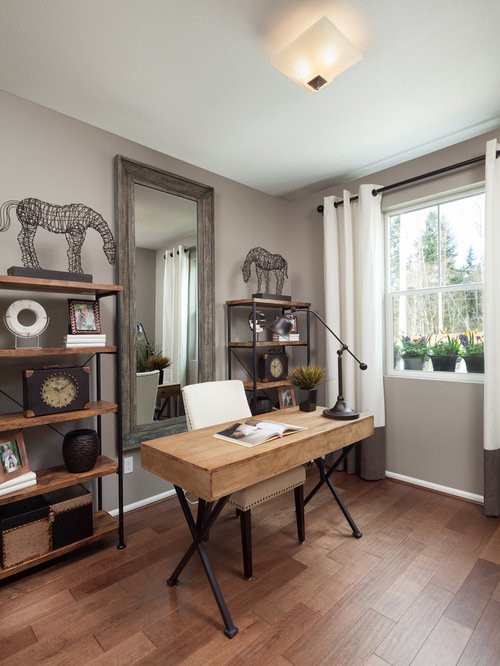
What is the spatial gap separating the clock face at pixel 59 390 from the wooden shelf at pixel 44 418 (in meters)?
0.07

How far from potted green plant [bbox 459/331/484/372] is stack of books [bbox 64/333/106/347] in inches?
100

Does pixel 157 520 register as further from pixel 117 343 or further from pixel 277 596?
pixel 117 343

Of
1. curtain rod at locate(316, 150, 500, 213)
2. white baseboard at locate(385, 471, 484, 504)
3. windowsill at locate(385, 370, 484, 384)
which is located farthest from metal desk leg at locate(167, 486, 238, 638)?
curtain rod at locate(316, 150, 500, 213)

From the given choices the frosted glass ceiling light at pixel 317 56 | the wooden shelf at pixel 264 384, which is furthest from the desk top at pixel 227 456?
the frosted glass ceiling light at pixel 317 56

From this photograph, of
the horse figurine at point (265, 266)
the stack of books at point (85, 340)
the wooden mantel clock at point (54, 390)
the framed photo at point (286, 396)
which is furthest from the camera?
the framed photo at point (286, 396)

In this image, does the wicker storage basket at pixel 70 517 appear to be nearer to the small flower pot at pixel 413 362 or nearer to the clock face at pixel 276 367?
the clock face at pixel 276 367

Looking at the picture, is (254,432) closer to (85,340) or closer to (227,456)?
(227,456)

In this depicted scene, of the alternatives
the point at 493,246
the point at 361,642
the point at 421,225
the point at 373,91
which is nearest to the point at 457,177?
the point at 421,225

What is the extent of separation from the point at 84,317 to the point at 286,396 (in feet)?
6.52

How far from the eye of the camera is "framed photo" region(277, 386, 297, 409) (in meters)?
3.43

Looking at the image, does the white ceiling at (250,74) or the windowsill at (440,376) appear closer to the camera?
the white ceiling at (250,74)

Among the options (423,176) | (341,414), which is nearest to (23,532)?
(341,414)

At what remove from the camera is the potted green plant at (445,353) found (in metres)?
2.84

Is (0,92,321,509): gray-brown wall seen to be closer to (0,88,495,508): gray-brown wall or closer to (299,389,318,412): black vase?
(0,88,495,508): gray-brown wall
